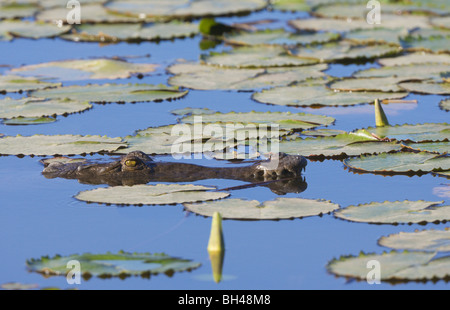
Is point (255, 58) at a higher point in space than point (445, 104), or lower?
higher

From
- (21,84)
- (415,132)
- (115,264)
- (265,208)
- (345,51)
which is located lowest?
(115,264)

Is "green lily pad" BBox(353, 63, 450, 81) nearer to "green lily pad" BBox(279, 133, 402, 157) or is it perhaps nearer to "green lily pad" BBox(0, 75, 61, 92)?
"green lily pad" BBox(279, 133, 402, 157)

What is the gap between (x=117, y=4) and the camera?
11.4 m

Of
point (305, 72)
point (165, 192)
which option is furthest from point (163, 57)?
point (165, 192)

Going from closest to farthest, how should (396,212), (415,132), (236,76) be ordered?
(396,212) < (415,132) < (236,76)

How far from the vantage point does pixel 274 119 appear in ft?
21.6

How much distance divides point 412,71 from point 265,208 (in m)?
3.67

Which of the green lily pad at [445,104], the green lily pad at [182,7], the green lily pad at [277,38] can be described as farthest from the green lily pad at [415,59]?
the green lily pad at [182,7]

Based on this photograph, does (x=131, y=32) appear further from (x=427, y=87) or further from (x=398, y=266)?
(x=398, y=266)

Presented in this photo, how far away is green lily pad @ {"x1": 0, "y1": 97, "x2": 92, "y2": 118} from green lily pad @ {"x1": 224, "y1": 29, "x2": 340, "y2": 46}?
2774 mm

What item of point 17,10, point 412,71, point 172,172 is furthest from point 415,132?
point 17,10

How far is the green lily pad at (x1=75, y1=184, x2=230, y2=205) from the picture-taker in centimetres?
488

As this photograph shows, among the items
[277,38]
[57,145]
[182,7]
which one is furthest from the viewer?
[182,7]

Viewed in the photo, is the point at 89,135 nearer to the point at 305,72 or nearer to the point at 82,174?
the point at 82,174
